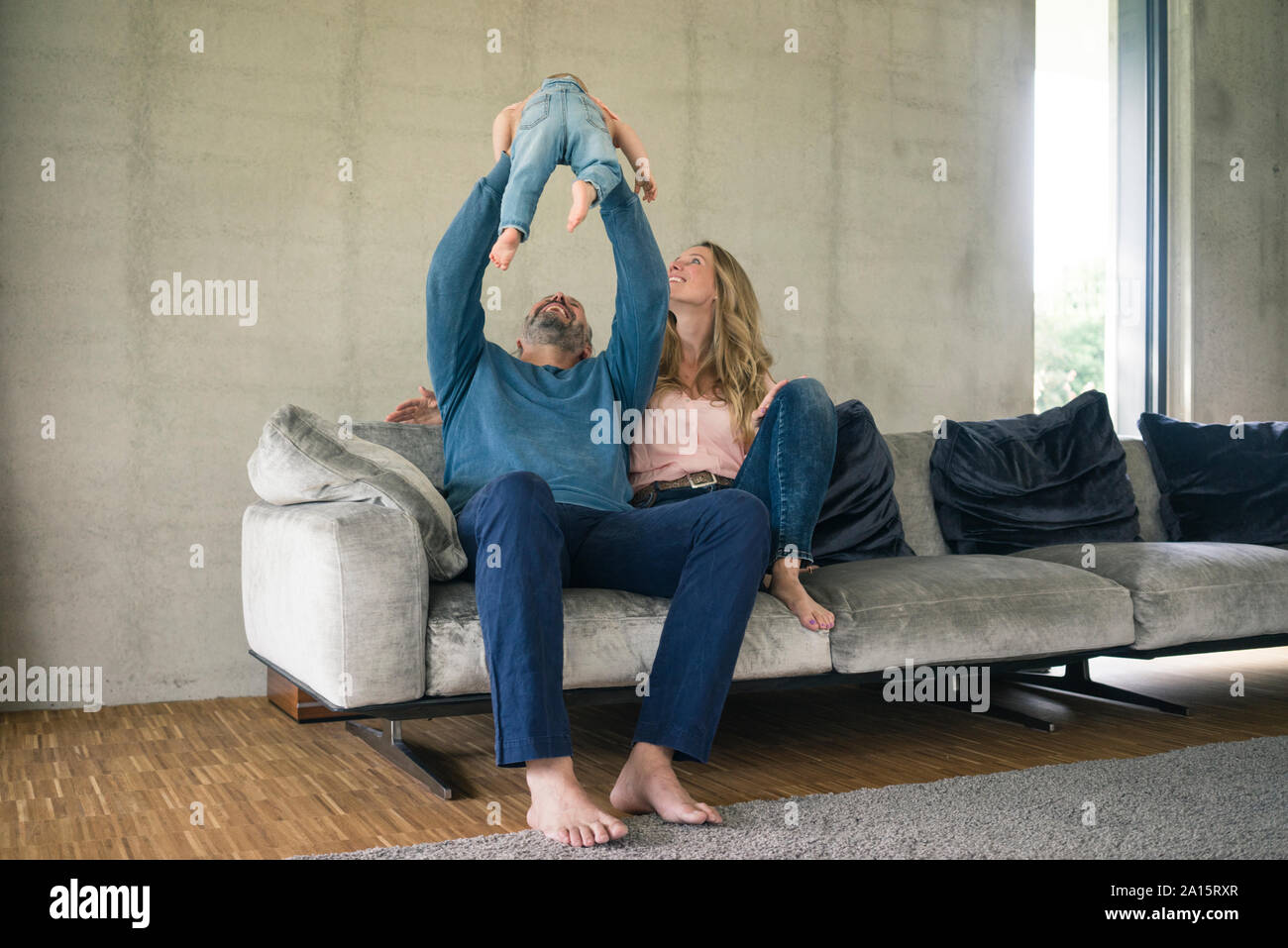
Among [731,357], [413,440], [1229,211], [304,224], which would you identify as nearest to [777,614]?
[731,357]

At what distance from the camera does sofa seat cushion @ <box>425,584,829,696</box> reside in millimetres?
1896

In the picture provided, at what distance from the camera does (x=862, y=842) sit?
5.30 feet

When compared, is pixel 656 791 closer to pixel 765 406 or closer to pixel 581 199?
pixel 765 406

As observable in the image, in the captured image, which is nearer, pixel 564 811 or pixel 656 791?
pixel 564 811

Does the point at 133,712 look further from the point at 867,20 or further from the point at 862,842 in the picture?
the point at 867,20

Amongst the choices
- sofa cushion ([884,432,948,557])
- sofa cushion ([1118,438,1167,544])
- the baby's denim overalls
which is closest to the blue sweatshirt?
the baby's denim overalls

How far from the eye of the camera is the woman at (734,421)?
82.3 inches

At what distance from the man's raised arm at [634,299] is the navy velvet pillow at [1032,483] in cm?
111

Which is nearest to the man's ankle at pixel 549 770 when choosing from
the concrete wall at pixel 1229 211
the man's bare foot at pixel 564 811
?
the man's bare foot at pixel 564 811

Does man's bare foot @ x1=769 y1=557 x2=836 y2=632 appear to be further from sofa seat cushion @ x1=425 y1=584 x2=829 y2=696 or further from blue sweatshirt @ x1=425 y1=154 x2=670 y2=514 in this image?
blue sweatshirt @ x1=425 y1=154 x2=670 y2=514

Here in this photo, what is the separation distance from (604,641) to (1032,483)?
1580mm

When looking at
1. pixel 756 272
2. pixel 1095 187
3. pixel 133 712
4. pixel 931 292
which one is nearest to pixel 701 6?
pixel 756 272

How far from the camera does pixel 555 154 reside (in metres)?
1.97

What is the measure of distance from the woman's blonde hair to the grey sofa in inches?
16.3
